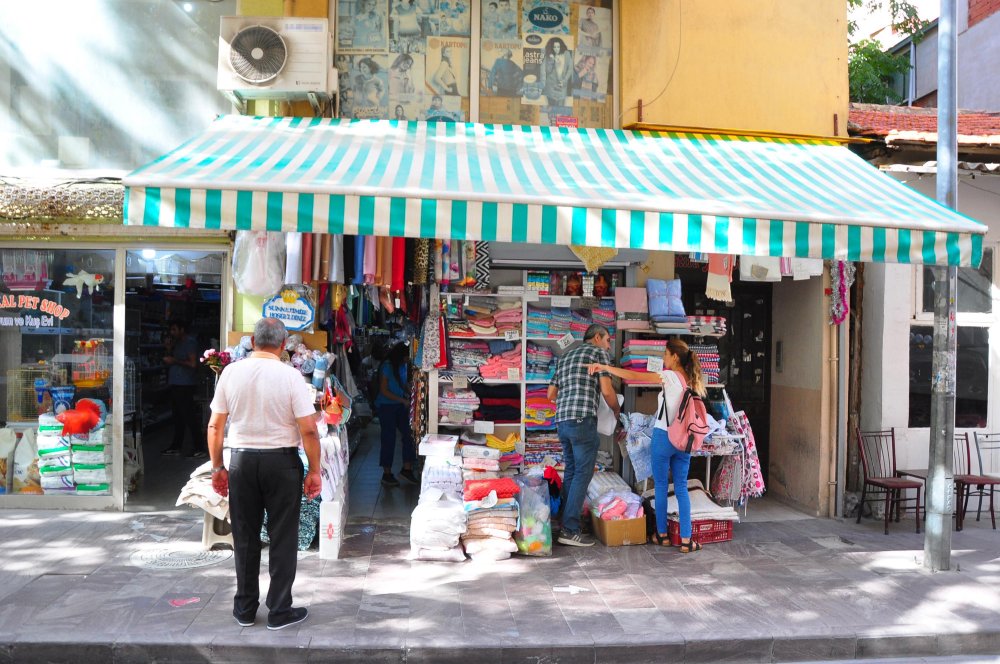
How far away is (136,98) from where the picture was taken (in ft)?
24.3

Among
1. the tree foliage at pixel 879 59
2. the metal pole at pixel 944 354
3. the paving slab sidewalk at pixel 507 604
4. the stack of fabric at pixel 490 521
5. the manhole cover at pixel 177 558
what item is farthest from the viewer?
the tree foliage at pixel 879 59

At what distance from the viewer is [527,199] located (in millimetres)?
5191

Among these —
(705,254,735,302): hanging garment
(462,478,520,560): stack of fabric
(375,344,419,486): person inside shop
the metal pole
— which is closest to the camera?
the metal pole

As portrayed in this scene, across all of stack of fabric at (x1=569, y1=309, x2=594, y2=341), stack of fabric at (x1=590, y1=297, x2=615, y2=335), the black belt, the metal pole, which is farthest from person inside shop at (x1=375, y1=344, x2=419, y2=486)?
the metal pole

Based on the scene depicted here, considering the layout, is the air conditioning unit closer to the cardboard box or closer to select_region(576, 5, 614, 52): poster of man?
select_region(576, 5, 614, 52): poster of man

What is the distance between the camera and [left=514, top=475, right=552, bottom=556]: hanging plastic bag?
648 cm

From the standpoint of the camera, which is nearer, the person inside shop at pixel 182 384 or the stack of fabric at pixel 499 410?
the stack of fabric at pixel 499 410

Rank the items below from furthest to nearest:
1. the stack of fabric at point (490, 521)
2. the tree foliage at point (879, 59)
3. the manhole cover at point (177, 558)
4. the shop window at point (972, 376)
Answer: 1. the tree foliage at point (879, 59)
2. the shop window at point (972, 376)
3. the stack of fabric at point (490, 521)
4. the manhole cover at point (177, 558)

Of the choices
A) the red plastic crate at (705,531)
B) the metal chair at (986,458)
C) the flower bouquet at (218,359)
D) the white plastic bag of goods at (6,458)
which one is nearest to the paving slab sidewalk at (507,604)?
the red plastic crate at (705,531)

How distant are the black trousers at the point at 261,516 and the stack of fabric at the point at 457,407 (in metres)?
2.87

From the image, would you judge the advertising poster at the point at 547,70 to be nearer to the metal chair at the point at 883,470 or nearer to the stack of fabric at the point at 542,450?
the stack of fabric at the point at 542,450

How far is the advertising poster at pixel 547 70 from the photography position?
7.77m

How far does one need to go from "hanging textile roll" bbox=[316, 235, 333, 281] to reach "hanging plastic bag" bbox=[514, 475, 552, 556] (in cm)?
258

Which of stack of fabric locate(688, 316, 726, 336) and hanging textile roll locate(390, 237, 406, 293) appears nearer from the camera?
hanging textile roll locate(390, 237, 406, 293)
